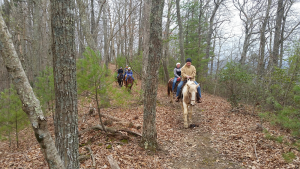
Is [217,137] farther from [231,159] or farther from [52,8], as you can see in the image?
[52,8]

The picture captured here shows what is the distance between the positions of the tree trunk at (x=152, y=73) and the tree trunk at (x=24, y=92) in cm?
296

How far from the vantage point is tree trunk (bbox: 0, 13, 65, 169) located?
1867mm

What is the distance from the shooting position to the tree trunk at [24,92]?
187 centimetres

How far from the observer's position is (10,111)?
574cm

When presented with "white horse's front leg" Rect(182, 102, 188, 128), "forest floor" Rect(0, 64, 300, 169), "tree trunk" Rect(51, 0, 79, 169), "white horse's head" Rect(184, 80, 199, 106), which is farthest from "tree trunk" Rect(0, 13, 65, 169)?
"white horse's front leg" Rect(182, 102, 188, 128)

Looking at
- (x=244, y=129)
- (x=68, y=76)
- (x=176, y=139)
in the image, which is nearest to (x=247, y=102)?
(x=244, y=129)

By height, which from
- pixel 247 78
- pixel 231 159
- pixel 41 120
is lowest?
pixel 231 159

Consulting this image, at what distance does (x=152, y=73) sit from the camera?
4.63m

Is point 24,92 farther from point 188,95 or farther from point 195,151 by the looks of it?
point 188,95

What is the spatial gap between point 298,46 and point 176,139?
5.39 meters

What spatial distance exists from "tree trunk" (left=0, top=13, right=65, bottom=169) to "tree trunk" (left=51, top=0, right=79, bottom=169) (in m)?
0.55

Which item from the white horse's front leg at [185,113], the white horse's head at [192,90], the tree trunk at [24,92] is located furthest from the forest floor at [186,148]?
the tree trunk at [24,92]

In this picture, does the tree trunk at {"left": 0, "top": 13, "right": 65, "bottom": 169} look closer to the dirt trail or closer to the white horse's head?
the dirt trail

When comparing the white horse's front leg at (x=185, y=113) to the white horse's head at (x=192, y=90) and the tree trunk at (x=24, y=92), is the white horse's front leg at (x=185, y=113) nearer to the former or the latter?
the white horse's head at (x=192, y=90)
